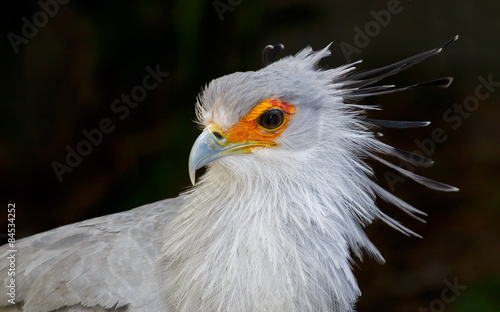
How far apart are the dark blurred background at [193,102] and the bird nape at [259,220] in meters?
1.40

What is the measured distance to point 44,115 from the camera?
356 cm

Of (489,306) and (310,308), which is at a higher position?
(310,308)

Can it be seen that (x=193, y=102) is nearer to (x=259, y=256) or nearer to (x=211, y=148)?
(x=211, y=148)

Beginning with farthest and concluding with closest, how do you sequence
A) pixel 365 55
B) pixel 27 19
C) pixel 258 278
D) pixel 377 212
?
pixel 365 55, pixel 27 19, pixel 377 212, pixel 258 278

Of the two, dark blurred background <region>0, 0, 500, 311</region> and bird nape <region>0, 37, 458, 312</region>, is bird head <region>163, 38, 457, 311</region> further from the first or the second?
dark blurred background <region>0, 0, 500, 311</region>

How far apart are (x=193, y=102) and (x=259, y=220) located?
66.1 inches

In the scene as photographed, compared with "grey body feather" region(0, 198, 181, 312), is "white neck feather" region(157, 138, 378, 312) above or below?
below

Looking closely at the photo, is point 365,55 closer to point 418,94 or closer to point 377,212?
point 418,94

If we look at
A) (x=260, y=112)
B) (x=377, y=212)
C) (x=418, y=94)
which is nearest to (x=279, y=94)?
(x=260, y=112)

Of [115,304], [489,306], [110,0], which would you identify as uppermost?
[110,0]

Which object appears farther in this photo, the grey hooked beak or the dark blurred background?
the dark blurred background

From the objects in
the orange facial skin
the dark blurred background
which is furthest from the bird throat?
the dark blurred background

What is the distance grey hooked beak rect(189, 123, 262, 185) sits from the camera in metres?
1.86

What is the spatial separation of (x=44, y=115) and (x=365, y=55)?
2065mm
